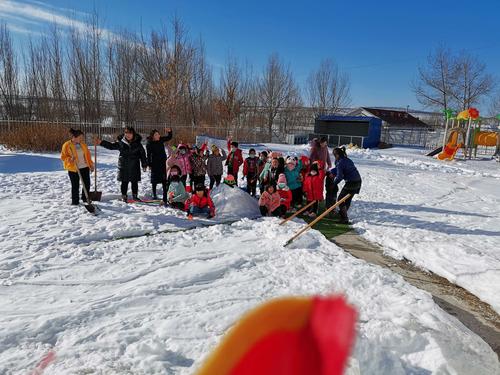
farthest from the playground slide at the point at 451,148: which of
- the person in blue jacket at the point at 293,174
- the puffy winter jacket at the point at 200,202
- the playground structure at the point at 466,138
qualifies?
the puffy winter jacket at the point at 200,202

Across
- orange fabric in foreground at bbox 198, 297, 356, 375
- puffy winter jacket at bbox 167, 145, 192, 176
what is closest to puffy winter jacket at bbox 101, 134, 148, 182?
puffy winter jacket at bbox 167, 145, 192, 176

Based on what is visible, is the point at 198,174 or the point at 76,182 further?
the point at 198,174

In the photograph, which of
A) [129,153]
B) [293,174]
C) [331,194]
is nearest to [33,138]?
[129,153]

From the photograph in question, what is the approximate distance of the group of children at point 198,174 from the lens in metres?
6.71

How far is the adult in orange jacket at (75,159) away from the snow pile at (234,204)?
2.66 m

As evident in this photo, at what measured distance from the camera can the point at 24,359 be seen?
2.65 meters

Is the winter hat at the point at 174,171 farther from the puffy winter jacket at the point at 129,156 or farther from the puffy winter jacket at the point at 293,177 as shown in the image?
the puffy winter jacket at the point at 293,177

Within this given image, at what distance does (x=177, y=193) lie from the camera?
7.16 meters

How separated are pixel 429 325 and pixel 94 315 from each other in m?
3.15

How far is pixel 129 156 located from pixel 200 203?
1802 mm

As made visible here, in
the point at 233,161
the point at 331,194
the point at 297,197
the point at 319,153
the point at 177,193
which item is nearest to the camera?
the point at 177,193

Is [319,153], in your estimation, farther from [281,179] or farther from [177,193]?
[177,193]

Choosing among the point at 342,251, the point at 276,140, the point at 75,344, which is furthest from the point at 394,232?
the point at 276,140

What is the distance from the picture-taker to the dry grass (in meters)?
14.4
